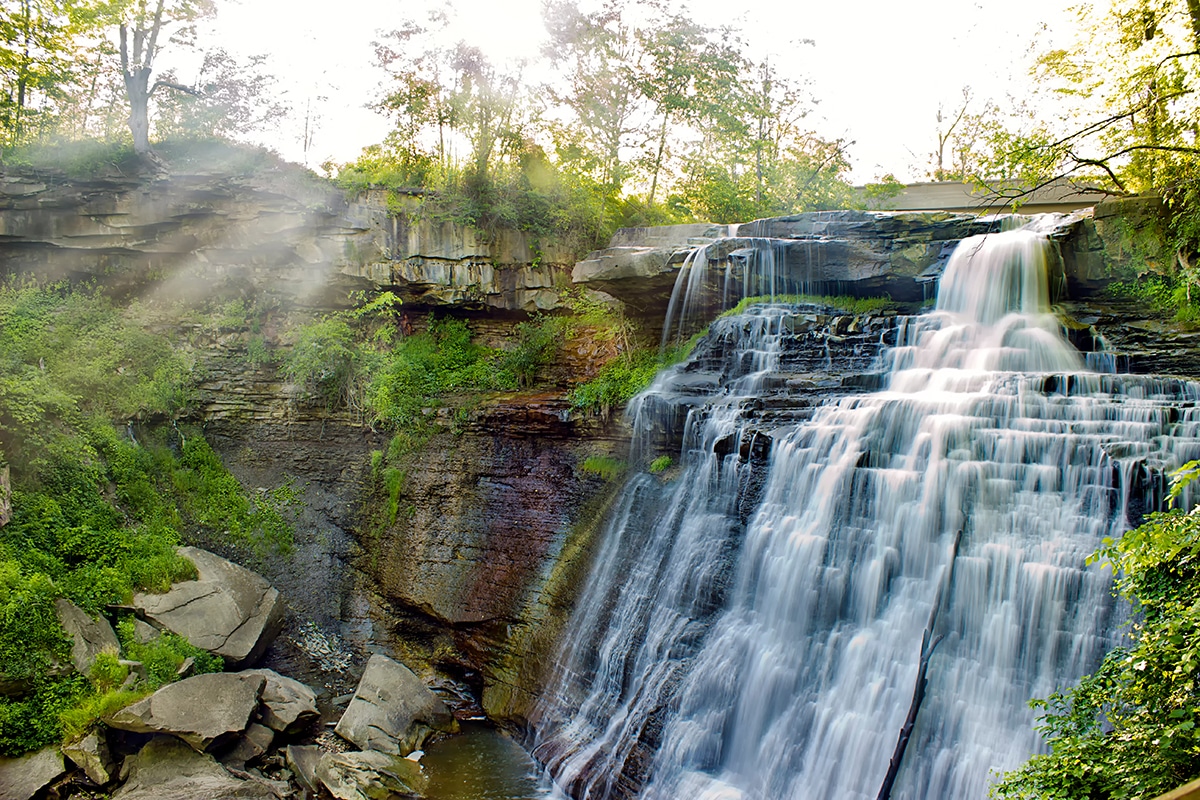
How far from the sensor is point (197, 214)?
1583 centimetres

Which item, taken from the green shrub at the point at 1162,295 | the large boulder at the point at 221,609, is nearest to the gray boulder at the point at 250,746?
the large boulder at the point at 221,609

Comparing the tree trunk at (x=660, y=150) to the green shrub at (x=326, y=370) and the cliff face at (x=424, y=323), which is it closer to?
the cliff face at (x=424, y=323)

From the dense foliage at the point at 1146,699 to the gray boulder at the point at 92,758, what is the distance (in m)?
9.59

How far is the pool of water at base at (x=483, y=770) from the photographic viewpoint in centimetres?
906

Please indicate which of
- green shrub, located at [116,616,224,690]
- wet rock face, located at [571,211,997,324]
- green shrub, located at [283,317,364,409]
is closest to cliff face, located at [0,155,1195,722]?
wet rock face, located at [571,211,997,324]

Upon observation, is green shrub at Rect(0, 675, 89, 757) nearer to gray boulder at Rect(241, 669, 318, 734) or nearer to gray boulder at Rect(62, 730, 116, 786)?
gray boulder at Rect(62, 730, 116, 786)

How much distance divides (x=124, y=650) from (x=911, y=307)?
1360 cm

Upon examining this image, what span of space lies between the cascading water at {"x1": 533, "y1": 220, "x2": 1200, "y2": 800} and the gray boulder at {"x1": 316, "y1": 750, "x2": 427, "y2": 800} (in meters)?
1.77

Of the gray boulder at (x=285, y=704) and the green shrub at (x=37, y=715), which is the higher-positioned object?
the green shrub at (x=37, y=715)

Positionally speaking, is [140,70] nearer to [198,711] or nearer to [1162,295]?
[198,711]

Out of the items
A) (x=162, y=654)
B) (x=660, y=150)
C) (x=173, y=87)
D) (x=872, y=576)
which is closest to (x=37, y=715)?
(x=162, y=654)

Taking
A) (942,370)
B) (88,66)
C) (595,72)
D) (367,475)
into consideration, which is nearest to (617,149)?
(595,72)

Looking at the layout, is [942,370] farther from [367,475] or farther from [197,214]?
[197,214]

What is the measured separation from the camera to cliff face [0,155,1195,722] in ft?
38.3
